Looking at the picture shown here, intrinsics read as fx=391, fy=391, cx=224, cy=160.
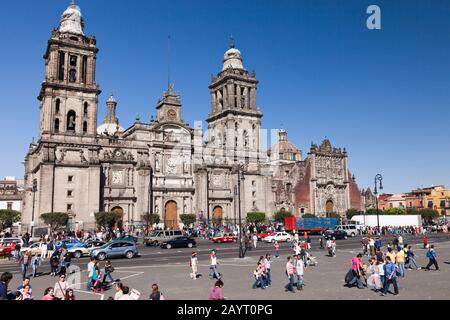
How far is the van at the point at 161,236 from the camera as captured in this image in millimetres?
38922

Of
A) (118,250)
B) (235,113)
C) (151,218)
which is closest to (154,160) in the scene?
(151,218)

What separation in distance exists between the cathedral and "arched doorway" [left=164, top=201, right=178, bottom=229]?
0.16 meters

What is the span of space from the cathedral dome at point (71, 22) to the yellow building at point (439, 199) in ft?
312

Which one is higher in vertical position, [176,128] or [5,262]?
[176,128]

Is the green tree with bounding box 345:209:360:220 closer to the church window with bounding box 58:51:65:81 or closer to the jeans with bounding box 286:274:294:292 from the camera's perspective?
the church window with bounding box 58:51:65:81

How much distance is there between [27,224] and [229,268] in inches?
1693

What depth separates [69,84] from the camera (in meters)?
56.3

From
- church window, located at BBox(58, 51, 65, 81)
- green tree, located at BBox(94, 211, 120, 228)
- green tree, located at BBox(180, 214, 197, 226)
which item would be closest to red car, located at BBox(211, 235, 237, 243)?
green tree, located at BBox(180, 214, 197, 226)

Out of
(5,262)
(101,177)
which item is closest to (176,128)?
(101,177)

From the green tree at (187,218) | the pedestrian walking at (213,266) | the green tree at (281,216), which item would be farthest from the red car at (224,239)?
the green tree at (281,216)

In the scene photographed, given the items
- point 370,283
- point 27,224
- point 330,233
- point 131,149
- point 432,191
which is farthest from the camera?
point 432,191

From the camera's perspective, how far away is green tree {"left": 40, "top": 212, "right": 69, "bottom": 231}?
48719mm
